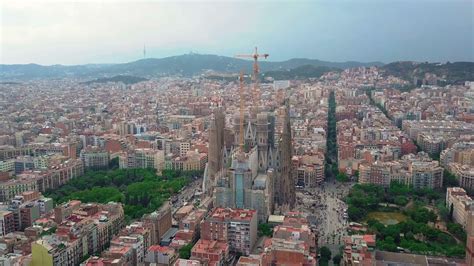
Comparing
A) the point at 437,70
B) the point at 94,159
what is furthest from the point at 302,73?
the point at 94,159

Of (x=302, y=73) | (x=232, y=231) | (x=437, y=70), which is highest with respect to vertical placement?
(x=437, y=70)

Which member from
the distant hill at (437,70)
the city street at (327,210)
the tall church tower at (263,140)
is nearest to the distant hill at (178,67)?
the distant hill at (437,70)

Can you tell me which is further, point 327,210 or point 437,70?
point 437,70

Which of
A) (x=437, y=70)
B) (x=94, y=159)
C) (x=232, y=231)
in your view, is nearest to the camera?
(x=232, y=231)

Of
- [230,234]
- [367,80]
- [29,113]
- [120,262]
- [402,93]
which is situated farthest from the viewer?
[367,80]

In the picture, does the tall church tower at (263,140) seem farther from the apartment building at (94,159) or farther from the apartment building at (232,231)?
the apartment building at (94,159)

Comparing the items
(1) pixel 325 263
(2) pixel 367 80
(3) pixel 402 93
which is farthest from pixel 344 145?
(2) pixel 367 80

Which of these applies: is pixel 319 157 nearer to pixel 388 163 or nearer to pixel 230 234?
pixel 388 163

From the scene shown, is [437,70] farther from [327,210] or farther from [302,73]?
[327,210]

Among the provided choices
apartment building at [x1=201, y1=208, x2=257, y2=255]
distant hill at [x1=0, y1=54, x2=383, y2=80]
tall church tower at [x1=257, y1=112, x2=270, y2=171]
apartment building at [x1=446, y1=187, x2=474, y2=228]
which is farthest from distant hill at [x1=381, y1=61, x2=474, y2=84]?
apartment building at [x1=201, y1=208, x2=257, y2=255]
